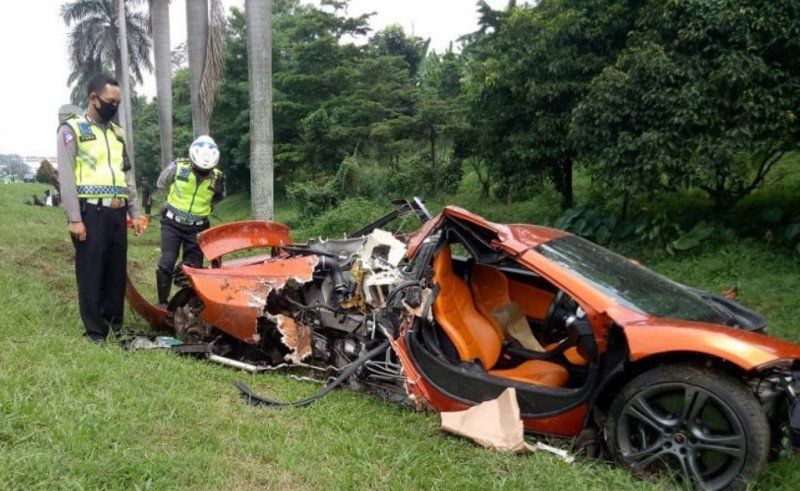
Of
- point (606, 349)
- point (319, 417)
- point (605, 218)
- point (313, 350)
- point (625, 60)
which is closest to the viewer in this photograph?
point (606, 349)

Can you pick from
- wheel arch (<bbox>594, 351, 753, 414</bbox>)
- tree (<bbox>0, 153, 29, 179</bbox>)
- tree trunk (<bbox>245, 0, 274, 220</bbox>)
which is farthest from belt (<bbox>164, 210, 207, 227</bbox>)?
tree (<bbox>0, 153, 29, 179</bbox>)

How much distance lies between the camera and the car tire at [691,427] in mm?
2527

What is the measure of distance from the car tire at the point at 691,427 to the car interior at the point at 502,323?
13.0 inches

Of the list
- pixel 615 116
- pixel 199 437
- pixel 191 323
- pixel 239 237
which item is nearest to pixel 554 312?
pixel 199 437

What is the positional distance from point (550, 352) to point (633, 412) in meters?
1.11

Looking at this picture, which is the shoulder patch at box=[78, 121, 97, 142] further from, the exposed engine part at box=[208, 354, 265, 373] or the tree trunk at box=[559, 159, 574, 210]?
the tree trunk at box=[559, 159, 574, 210]

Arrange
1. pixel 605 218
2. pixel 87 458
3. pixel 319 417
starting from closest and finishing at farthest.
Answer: pixel 87 458
pixel 319 417
pixel 605 218

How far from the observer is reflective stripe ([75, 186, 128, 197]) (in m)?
4.39

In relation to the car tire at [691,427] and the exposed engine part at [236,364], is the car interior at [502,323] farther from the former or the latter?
the exposed engine part at [236,364]

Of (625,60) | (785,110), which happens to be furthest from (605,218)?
(785,110)

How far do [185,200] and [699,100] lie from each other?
5.84m

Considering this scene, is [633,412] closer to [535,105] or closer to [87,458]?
[87,458]

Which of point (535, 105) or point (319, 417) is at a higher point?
point (535, 105)

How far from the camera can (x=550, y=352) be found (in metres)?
3.85
